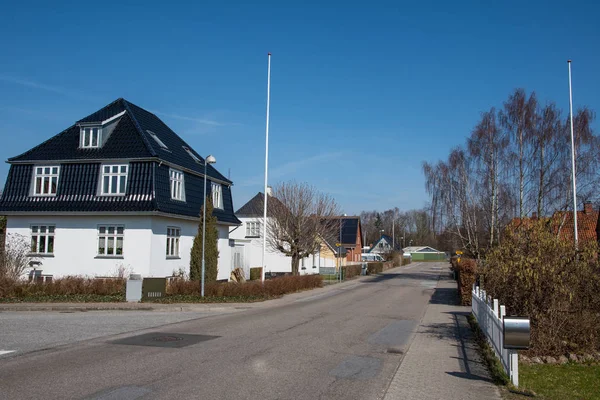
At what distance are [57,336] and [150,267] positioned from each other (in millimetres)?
12570

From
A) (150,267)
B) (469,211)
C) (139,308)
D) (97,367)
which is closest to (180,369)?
(97,367)

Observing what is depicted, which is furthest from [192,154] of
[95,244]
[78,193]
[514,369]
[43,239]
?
[514,369]

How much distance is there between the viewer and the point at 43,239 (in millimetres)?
26406

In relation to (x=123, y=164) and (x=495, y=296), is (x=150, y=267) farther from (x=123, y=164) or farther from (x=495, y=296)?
(x=495, y=296)

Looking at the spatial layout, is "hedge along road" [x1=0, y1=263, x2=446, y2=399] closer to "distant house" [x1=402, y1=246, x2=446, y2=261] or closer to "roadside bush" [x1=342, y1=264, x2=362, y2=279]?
"roadside bush" [x1=342, y1=264, x2=362, y2=279]

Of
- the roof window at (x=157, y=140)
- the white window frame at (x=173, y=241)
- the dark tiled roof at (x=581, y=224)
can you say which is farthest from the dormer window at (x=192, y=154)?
the dark tiled roof at (x=581, y=224)

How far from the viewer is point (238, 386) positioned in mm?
7766

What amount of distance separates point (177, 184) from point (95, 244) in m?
5.00

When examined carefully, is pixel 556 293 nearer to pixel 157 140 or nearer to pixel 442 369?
pixel 442 369

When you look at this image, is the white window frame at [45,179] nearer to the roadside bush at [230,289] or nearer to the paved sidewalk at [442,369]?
the roadside bush at [230,289]

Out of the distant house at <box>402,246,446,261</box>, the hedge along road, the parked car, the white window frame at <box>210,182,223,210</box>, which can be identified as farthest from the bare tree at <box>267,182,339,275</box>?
the distant house at <box>402,246,446,261</box>

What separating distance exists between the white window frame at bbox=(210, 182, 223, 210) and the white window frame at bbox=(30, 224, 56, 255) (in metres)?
8.94

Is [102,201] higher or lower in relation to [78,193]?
lower

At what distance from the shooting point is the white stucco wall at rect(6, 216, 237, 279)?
82.1 ft
